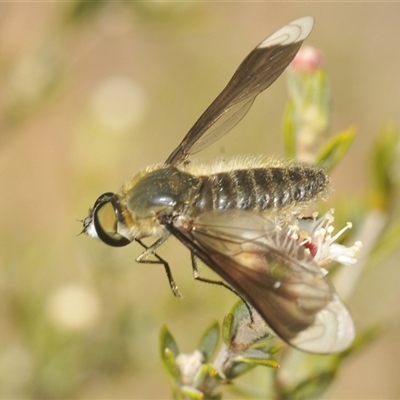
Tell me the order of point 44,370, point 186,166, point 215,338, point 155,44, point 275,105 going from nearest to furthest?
point 215,338
point 186,166
point 44,370
point 275,105
point 155,44

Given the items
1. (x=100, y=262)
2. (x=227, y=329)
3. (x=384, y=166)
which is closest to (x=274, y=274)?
(x=227, y=329)

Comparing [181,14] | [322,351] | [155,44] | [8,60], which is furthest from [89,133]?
[155,44]

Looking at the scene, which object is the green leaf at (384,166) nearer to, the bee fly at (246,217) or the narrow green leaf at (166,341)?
the bee fly at (246,217)

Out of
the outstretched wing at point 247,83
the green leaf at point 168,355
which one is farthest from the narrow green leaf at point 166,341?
the outstretched wing at point 247,83

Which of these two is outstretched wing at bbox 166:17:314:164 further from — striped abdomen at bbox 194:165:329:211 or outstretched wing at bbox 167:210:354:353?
outstretched wing at bbox 167:210:354:353

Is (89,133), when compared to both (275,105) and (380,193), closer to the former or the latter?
(380,193)
